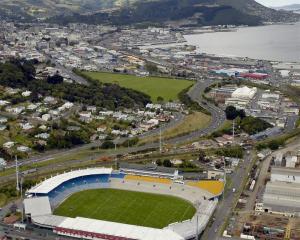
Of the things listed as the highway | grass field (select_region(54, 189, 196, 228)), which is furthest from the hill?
grass field (select_region(54, 189, 196, 228))

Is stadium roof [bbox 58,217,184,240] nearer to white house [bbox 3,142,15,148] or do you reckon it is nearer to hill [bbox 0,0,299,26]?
white house [bbox 3,142,15,148]

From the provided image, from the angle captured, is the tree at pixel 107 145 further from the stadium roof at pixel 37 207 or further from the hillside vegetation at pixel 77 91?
the stadium roof at pixel 37 207

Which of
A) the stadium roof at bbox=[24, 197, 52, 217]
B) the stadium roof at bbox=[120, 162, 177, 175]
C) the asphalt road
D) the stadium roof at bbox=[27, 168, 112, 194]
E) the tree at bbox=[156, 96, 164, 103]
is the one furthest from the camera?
the tree at bbox=[156, 96, 164, 103]

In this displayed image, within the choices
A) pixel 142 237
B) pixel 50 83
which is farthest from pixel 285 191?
pixel 50 83

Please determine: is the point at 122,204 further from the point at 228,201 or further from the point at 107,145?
the point at 107,145

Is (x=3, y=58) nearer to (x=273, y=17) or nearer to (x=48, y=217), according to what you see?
(x=48, y=217)

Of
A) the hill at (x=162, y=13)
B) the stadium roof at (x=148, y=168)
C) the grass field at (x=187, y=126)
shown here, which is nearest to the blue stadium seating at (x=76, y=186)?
the stadium roof at (x=148, y=168)

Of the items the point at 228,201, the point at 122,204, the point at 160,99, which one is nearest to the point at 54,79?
the point at 160,99
